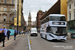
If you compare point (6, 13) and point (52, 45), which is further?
point (6, 13)

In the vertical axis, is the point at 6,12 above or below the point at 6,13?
above

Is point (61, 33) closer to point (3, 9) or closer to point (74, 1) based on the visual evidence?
point (74, 1)

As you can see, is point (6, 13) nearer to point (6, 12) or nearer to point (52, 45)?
point (6, 12)

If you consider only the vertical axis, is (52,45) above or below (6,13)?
below

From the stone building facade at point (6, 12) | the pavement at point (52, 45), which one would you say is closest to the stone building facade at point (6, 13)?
the stone building facade at point (6, 12)

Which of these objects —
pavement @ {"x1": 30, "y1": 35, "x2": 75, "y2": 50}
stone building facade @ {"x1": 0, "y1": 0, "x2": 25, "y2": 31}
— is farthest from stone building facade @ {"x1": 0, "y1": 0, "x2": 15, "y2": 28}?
pavement @ {"x1": 30, "y1": 35, "x2": 75, "y2": 50}

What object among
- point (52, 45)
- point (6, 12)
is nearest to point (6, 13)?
point (6, 12)

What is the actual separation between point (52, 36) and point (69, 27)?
15.3 m

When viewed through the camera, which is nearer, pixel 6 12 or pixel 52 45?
pixel 52 45

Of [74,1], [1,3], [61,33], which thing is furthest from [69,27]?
[1,3]

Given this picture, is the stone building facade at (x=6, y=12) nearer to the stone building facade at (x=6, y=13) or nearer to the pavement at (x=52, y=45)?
the stone building facade at (x=6, y=13)

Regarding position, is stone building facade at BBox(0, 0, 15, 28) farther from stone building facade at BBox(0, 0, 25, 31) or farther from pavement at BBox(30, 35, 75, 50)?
pavement at BBox(30, 35, 75, 50)

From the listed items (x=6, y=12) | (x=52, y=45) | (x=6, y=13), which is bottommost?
(x=52, y=45)

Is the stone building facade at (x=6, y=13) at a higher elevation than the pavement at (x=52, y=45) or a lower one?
higher
